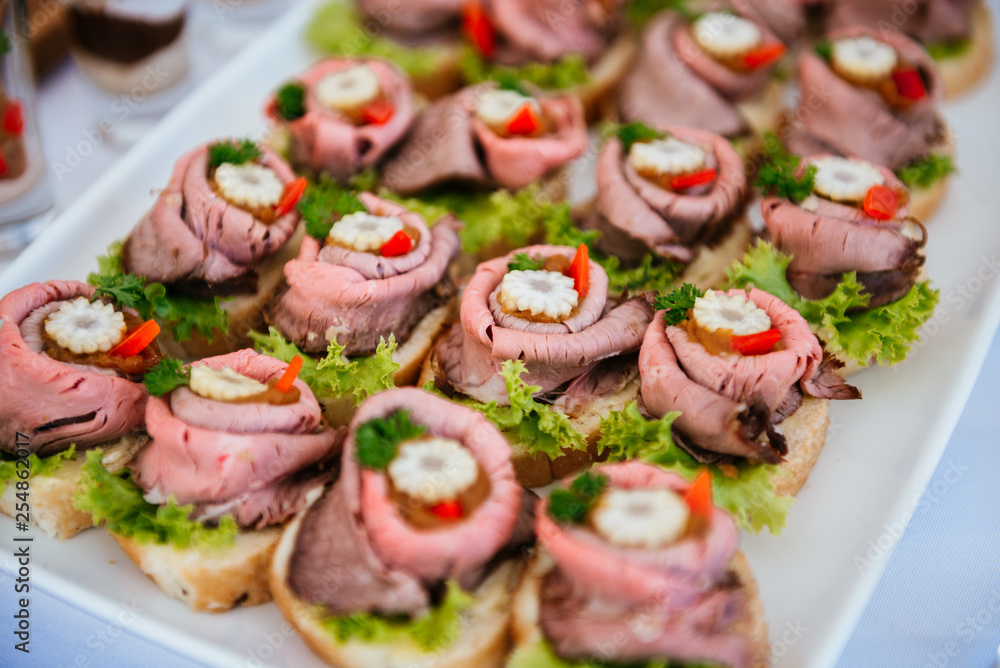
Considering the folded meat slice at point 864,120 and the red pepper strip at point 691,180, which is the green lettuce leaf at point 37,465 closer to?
the red pepper strip at point 691,180

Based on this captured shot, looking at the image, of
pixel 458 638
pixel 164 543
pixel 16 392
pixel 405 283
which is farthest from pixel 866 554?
pixel 16 392

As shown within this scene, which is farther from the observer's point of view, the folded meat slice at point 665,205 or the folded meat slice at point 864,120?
the folded meat slice at point 864,120

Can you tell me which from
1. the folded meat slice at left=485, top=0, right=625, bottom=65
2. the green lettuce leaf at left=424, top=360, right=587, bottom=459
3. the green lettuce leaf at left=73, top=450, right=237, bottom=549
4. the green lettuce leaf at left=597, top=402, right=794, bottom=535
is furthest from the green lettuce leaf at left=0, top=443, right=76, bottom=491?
the folded meat slice at left=485, top=0, right=625, bottom=65

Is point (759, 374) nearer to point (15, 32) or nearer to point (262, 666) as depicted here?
point (262, 666)

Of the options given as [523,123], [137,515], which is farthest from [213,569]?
[523,123]

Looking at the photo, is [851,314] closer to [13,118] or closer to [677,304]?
[677,304]

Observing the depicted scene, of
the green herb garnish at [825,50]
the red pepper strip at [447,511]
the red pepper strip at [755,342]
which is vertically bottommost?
the red pepper strip at [447,511]

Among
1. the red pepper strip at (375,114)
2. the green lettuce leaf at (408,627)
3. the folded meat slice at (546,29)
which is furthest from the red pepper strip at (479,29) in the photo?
the green lettuce leaf at (408,627)

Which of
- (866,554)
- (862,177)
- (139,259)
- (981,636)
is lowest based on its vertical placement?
(981,636)

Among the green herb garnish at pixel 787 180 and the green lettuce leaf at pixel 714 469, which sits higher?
the green herb garnish at pixel 787 180
